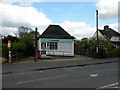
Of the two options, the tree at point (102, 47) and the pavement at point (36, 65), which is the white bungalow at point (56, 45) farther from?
the pavement at point (36, 65)

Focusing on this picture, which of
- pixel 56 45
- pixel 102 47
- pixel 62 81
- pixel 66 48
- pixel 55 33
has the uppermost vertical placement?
pixel 55 33

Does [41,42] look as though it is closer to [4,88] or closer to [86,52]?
[86,52]

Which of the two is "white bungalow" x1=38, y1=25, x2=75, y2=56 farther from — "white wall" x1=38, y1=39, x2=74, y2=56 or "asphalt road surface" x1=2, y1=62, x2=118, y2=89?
"asphalt road surface" x1=2, y1=62, x2=118, y2=89

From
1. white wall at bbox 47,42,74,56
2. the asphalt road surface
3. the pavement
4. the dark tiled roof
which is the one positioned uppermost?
the dark tiled roof

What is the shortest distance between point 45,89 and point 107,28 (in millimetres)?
43443

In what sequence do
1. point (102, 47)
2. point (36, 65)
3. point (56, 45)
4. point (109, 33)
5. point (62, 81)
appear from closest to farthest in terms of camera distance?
point (62, 81) → point (36, 65) → point (102, 47) → point (56, 45) → point (109, 33)

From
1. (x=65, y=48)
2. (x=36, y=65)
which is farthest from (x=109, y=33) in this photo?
(x=36, y=65)

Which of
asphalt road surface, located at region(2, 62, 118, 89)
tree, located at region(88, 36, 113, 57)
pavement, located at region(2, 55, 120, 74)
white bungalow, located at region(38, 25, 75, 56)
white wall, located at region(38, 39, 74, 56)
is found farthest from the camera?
white wall, located at region(38, 39, 74, 56)

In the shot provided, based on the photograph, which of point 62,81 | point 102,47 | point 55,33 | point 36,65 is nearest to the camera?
point 62,81

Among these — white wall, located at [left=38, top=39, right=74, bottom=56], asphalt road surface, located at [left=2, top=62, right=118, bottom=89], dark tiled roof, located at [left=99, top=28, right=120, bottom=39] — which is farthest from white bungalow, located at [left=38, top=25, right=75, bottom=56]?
dark tiled roof, located at [left=99, top=28, right=120, bottom=39]

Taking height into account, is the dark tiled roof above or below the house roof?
above

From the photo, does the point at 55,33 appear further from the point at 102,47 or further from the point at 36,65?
the point at 36,65

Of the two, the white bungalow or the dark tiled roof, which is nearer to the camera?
the white bungalow

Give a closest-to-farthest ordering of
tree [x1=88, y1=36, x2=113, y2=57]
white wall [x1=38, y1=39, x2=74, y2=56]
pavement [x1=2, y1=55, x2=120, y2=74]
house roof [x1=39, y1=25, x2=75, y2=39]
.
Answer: pavement [x1=2, y1=55, x2=120, y2=74]
tree [x1=88, y1=36, x2=113, y2=57]
white wall [x1=38, y1=39, x2=74, y2=56]
house roof [x1=39, y1=25, x2=75, y2=39]
